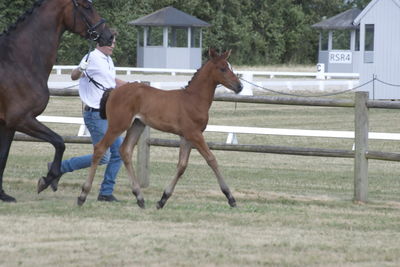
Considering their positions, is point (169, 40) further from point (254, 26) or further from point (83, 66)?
point (83, 66)

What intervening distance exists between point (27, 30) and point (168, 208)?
8.05 feet

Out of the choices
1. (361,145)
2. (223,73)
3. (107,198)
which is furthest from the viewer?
(361,145)

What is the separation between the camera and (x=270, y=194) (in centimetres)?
1366

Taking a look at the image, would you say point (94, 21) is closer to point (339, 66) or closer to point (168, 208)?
point (168, 208)

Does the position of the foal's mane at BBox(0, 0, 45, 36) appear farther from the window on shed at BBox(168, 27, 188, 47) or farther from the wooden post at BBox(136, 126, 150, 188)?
the window on shed at BBox(168, 27, 188, 47)

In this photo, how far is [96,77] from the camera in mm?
11805

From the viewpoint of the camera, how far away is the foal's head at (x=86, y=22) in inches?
462

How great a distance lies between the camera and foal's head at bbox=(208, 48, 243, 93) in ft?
37.3

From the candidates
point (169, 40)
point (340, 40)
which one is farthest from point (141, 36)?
point (340, 40)

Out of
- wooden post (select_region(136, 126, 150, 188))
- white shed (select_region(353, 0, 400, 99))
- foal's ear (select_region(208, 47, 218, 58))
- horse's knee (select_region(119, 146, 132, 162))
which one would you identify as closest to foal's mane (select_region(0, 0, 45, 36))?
horse's knee (select_region(119, 146, 132, 162))

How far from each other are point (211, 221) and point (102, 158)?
75.7 inches

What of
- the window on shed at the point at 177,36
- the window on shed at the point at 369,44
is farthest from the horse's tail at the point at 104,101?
the window on shed at the point at 177,36

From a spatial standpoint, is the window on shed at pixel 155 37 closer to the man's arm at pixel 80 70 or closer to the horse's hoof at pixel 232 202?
the man's arm at pixel 80 70

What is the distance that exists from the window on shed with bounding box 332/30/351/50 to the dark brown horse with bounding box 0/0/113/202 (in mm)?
50514
